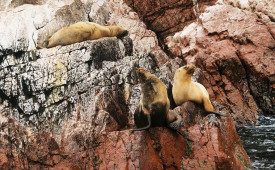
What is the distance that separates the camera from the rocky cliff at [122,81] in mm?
5789

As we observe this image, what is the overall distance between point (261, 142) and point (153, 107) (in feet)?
13.7

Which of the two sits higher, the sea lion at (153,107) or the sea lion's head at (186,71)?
the sea lion's head at (186,71)

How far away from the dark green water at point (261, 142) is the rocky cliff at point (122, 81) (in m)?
0.54

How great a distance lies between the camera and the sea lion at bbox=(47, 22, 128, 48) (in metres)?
9.20

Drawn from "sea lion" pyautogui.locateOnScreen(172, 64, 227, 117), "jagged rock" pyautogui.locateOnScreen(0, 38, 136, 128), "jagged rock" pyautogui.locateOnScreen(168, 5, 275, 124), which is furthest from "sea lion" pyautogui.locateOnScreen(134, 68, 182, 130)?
"jagged rock" pyautogui.locateOnScreen(168, 5, 275, 124)

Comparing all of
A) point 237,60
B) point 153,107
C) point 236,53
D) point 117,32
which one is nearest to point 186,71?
point 153,107

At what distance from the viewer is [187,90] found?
284 inches

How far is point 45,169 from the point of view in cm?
682

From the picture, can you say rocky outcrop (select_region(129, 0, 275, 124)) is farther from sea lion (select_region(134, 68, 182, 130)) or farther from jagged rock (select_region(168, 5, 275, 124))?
sea lion (select_region(134, 68, 182, 130))

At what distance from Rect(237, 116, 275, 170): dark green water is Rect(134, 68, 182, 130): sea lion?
2267 mm

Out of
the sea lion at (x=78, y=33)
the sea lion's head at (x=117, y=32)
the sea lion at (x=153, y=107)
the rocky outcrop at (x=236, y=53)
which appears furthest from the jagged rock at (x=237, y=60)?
the sea lion at (x=153, y=107)

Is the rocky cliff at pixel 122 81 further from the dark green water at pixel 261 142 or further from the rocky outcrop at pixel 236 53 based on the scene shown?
the dark green water at pixel 261 142

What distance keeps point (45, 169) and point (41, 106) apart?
1.87 meters

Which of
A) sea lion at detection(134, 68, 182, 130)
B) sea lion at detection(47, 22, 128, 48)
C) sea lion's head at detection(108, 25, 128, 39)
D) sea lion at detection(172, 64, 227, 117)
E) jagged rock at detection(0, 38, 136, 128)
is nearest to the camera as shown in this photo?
sea lion at detection(134, 68, 182, 130)
